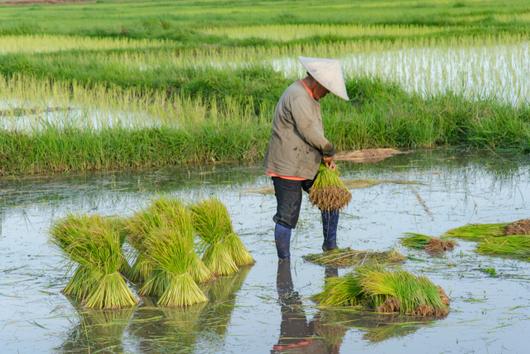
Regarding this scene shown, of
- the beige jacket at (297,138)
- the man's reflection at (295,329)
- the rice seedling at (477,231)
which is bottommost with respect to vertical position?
the rice seedling at (477,231)

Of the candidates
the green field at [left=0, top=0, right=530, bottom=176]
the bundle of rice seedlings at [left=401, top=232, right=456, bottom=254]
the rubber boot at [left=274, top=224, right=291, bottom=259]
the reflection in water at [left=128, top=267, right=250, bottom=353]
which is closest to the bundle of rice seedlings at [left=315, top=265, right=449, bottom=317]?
the reflection in water at [left=128, top=267, right=250, bottom=353]

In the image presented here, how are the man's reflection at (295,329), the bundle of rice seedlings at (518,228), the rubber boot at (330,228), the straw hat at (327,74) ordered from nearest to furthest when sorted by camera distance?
the man's reflection at (295,329), the straw hat at (327,74), the rubber boot at (330,228), the bundle of rice seedlings at (518,228)

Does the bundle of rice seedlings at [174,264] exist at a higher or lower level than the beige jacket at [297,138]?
lower

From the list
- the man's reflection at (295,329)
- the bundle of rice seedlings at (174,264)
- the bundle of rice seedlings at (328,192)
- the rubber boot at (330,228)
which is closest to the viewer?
the man's reflection at (295,329)

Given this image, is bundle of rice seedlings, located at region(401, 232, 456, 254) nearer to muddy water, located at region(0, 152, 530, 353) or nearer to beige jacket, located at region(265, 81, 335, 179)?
muddy water, located at region(0, 152, 530, 353)

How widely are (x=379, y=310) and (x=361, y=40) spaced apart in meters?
15.3

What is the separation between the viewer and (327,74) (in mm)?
5750

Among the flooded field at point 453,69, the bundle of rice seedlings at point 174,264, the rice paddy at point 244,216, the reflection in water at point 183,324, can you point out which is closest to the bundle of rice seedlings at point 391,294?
the rice paddy at point 244,216

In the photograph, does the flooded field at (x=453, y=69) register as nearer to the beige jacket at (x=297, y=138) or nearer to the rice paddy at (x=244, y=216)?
the rice paddy at (x=244, y=216)

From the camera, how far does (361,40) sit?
19.9 meters

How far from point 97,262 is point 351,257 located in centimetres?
164

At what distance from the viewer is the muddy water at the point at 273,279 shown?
4719mm

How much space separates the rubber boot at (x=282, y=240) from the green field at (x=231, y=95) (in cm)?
364

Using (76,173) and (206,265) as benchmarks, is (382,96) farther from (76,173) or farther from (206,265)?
(206,265)
